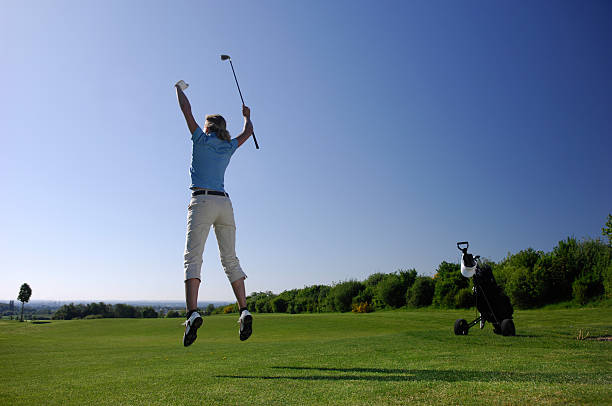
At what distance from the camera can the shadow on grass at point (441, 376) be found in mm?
3854

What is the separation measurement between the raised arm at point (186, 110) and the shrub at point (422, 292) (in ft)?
100

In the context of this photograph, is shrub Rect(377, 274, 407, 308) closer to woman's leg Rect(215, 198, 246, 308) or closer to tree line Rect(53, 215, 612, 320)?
tree line Rect(53, 215, 612, 320)

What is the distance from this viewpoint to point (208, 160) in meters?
5.52

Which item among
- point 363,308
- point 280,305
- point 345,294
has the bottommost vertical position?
point 280,305

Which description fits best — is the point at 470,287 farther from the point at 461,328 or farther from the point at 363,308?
the point at 461,328

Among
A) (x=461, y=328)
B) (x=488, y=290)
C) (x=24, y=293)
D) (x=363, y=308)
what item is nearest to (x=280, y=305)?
(x=363, y=308)

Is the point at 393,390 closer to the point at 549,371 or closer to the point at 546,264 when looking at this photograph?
the point at 549,371

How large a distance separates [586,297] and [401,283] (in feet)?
46.8

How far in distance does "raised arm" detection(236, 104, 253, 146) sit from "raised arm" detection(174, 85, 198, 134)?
0.66 meters

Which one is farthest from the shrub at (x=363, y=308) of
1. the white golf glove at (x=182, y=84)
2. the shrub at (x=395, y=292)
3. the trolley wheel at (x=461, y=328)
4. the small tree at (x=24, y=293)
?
the small tree at (x=24, y=293)

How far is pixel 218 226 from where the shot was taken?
560 cm

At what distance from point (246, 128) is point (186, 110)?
93cm

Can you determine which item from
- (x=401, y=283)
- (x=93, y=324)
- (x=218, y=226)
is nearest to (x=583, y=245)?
(x=401, y=283)

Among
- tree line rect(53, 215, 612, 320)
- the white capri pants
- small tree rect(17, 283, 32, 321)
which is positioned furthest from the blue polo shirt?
small tree rect(17, 283, 32, 321)
